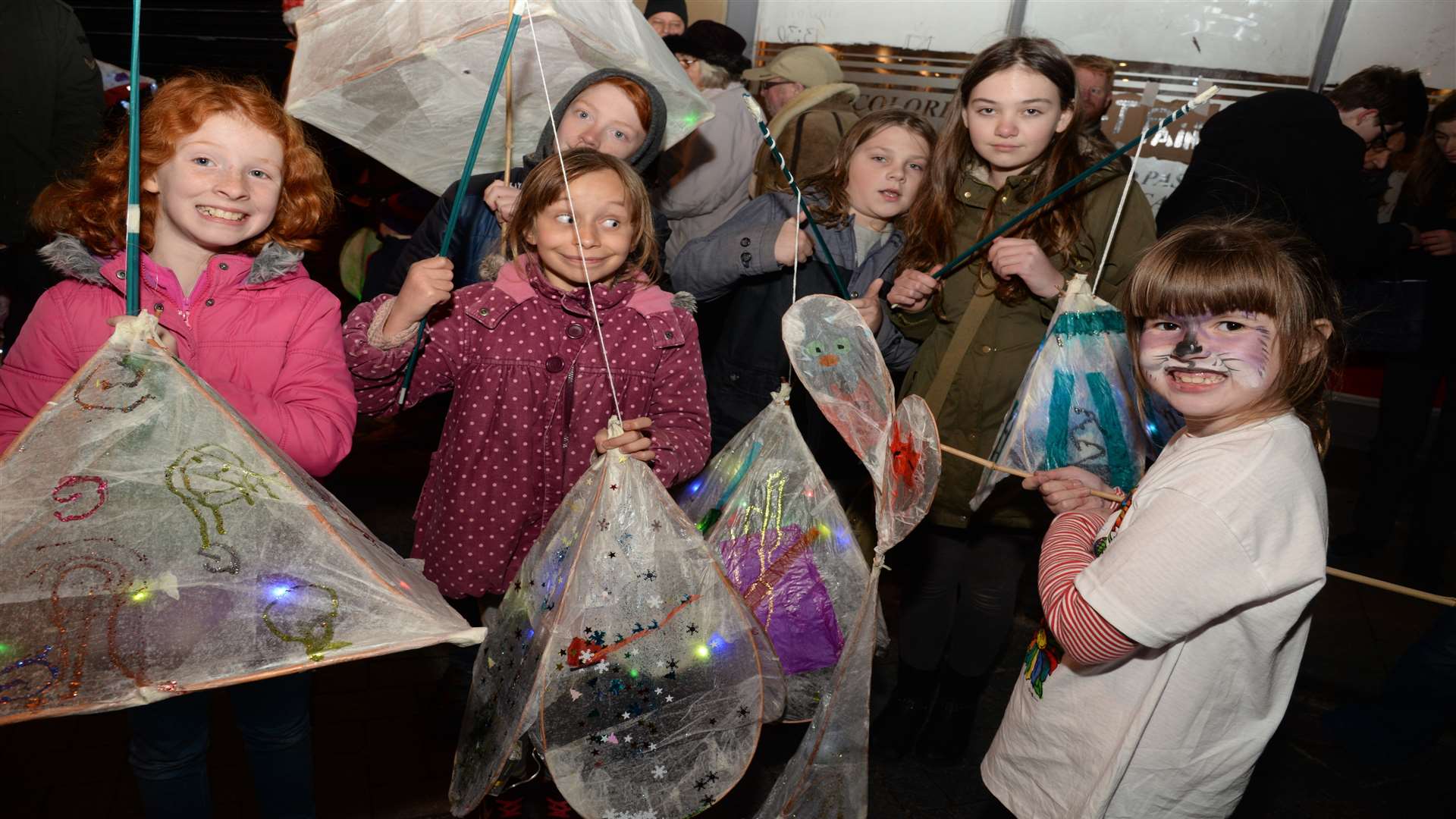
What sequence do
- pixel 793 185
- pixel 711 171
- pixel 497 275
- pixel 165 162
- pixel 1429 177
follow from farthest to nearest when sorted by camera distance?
pixel 1429 177, pixel 711 171, pixel 497 275, pixel 793 185, pixel 165 162

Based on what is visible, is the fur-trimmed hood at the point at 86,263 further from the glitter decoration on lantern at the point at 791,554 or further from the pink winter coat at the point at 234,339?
the glitter decoration on lantern at the point at 791,554

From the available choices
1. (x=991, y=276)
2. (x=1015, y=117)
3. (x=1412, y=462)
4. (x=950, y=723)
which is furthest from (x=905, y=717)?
(x=1412, y=462)

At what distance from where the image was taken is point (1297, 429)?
1441mm

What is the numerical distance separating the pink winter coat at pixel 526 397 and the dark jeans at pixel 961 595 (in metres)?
Result: 0.86

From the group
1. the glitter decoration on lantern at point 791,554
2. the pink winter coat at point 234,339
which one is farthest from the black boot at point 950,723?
the pink winter coat at point 234,339

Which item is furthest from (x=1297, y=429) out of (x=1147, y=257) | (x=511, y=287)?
(x=511, y=287)

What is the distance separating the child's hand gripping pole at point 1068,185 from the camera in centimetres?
183

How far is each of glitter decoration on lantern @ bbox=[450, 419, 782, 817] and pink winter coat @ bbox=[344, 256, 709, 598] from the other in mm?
368

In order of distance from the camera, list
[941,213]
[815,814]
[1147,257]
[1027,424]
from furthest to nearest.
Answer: [941,213] → [1027,424] → [815,814] → [1147,257]

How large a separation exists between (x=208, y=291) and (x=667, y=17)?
3096 millimetres

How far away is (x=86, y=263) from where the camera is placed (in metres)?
1.66

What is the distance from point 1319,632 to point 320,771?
373cm

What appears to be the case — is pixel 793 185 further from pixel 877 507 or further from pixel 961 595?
pixel 961 595

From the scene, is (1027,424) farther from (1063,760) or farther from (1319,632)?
(1319,632)
